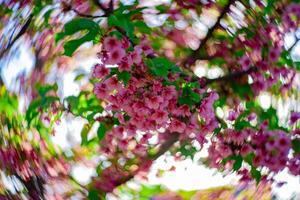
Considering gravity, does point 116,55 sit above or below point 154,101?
above

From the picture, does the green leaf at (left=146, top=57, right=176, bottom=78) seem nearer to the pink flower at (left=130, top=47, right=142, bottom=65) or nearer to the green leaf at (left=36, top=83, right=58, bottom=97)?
the pink flower at (left=130, top=47, right=142, bottom=65)

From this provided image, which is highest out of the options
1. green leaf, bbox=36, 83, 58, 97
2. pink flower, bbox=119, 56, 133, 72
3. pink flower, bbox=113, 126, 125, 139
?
pink flower, bbox=119, 56, 133, 72

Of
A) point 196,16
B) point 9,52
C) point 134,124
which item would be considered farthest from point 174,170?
A: point 9,52

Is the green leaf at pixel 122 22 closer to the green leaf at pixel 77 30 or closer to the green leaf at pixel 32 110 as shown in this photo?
the green leaf at pixel 77 30

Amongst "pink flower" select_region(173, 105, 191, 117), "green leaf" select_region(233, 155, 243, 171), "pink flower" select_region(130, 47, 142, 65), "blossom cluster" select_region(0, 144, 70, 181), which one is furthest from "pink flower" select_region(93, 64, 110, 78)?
"green leaf" select_region(233, 155, 243, 171)

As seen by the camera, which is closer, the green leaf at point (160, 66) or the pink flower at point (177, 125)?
the green leaf at point (160, 66)

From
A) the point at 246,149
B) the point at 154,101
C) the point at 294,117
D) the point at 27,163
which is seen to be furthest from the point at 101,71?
the point at 294,117

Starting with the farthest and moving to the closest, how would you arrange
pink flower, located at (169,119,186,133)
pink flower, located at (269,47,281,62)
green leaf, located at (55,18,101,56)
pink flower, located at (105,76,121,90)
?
pink flower, located at (269,47,281,62), pink flower, located at (169,119,186,133), pink flower, located at (105,76,121,90), green leaf, located at (55,18,101,56)

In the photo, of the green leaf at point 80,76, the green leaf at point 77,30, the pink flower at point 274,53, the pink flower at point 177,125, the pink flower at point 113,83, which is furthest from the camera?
the green leaf at point 80,76

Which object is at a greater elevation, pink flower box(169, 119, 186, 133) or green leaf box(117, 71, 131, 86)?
green leaf box(117, 71, 131, 86)

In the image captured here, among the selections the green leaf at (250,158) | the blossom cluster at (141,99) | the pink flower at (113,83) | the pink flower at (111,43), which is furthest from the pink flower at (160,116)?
the green leaf at (250,158)

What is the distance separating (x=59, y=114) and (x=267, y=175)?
742mm

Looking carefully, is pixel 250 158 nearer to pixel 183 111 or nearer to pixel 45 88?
pixel 183 111

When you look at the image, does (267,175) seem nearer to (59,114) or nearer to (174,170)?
(174,170)
